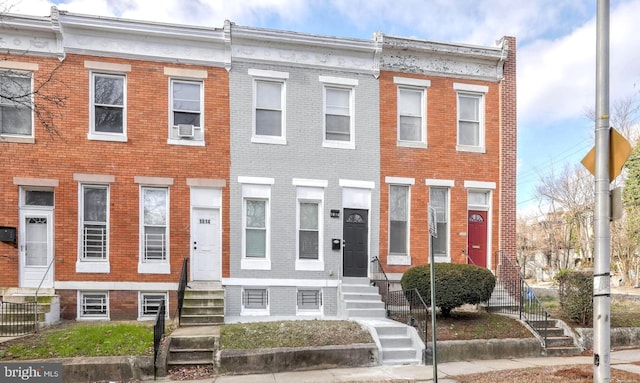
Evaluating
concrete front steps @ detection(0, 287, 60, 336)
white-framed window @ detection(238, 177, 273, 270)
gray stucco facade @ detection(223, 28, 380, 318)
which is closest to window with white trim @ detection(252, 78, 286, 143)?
gray stucco facade @ detection(223, 28, 380, 318)

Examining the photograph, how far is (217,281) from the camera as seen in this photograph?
40.2 ft

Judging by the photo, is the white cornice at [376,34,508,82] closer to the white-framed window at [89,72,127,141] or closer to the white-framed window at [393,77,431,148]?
the white-framed window at [393,77,431,148]

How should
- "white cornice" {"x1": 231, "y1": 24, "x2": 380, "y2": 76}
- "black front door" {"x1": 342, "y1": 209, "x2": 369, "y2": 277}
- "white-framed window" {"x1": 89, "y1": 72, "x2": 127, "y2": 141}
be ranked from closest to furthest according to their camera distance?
"white-framed window" {"x1": 89, "y1": 72, "x2": 127, "y2": 141} → "white cornice" {"x1": 231, "y1": 24, "x2": 380, "y2": 76} → "black front door" {"x1": 342, "y1": 209, "x2": 369, "y2": 277}

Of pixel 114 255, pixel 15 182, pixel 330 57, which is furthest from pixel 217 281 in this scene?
pixel 330 57

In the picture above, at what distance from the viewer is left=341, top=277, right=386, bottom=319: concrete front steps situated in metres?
11.5

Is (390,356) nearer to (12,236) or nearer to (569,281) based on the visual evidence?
(569,281)

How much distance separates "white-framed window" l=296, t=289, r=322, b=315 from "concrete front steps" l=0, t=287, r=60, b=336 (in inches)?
242

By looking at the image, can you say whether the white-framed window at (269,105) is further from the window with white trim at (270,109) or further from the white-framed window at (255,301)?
the white-framed window at (255,301)

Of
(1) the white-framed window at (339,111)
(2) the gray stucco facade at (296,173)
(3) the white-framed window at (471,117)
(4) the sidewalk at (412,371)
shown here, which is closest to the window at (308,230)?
(2) the gray stucco facade at (296,173)

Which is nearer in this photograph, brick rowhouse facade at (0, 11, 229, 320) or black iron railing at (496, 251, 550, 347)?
black iron railing at (496, 251, 550, 347)

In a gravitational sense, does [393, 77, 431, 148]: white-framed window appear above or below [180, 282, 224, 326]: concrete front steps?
above

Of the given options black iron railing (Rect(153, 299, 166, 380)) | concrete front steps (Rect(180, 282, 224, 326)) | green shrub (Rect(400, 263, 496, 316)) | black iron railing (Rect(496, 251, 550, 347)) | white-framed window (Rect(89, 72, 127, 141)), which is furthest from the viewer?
white-framed window (Rect(89, 72, 127, 141))

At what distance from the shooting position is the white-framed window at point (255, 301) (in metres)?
12.1

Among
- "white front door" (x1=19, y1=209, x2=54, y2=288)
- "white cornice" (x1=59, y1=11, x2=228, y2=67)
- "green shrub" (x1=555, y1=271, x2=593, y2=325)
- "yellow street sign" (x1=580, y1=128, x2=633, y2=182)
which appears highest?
"white cornice" (x1=59, y1=11, x2=228, y2=67)
